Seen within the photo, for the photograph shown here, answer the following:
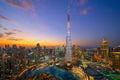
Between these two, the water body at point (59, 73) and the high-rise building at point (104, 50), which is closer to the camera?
the water body at point (59, 73)

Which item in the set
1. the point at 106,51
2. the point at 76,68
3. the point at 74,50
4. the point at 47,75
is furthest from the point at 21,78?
the point at 106,51

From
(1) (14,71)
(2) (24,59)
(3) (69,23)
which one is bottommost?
(1) (14,71)

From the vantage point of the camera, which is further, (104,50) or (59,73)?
(104,50)

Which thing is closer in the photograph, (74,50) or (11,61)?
(11,61)

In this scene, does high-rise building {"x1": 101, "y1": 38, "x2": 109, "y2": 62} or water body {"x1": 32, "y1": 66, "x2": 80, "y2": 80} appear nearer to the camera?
water body {"x1": 32, "y1": 66, "x2": 80, "y2": 80}

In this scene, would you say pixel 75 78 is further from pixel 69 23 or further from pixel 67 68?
pixel 69 23

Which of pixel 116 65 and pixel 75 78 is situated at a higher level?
pixel 75 78

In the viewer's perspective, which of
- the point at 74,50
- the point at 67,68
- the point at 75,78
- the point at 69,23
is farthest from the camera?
the point at 74,50

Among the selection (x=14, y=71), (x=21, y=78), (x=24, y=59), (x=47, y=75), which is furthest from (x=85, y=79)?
(x=24, y=59)

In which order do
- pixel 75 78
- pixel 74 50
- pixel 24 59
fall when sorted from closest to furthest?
pixel 75 78 → pixel 24 59 → pixel 74 50

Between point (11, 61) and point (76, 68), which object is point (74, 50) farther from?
point (76, 68)
